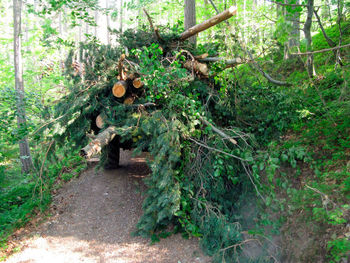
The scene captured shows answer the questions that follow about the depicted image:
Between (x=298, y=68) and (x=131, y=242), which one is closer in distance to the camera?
(x=131, y=242)

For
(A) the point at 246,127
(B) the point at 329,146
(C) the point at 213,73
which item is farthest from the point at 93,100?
(B) the point at 329,146

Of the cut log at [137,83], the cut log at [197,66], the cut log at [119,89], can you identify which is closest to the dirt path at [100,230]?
the cut log at [119,89]

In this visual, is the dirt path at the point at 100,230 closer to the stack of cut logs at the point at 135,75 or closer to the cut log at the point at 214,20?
the stack of cut logs at the point at 135,75

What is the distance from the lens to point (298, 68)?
25.4 ft

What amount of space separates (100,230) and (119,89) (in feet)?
9.97

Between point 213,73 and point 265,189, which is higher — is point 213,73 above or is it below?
above

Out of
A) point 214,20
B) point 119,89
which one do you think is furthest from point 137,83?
point 214,20

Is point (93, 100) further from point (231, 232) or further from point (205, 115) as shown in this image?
point (231, 232)

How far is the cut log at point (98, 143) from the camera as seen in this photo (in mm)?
3847

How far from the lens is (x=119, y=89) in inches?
210

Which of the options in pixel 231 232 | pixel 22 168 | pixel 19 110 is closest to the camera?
pixel 231 232

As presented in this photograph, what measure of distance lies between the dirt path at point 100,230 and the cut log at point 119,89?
8.35 ft

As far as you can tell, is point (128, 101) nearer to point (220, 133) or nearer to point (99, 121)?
point (99, 121)

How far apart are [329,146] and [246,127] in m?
1.89
